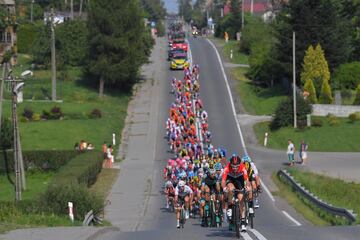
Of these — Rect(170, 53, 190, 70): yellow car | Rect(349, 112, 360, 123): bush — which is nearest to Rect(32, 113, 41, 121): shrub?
Rect(349, 112, 360, 123): bush

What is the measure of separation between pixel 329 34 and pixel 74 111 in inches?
826

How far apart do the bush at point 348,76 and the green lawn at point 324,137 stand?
1196cm

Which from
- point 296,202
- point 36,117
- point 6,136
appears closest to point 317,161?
point 296,202

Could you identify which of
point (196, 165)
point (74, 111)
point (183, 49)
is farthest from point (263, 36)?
point (196, 165)

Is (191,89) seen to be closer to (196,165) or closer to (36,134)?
(36,134)

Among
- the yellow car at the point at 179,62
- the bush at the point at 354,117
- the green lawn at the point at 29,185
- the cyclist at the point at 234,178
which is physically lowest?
the green lawn at the point at 29,185

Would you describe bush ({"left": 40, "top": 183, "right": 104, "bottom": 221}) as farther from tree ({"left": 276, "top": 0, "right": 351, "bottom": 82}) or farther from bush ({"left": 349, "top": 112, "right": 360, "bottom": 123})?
tree ({"left": 276, "top": 0, "right": 351, "bottom": 82})

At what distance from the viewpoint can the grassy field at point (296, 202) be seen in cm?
3309

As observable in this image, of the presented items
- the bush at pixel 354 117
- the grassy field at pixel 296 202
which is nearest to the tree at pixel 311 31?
the bush at pixel 354 117

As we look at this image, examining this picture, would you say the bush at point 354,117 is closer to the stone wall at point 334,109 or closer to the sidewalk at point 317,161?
the stone wall at point 334,109

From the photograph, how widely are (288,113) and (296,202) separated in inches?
923

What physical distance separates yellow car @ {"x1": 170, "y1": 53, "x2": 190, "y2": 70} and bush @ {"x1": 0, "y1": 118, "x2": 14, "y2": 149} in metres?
39.1

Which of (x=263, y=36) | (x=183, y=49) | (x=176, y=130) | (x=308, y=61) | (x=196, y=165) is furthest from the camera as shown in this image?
(x=263, y=36)

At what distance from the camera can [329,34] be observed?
74000mm
